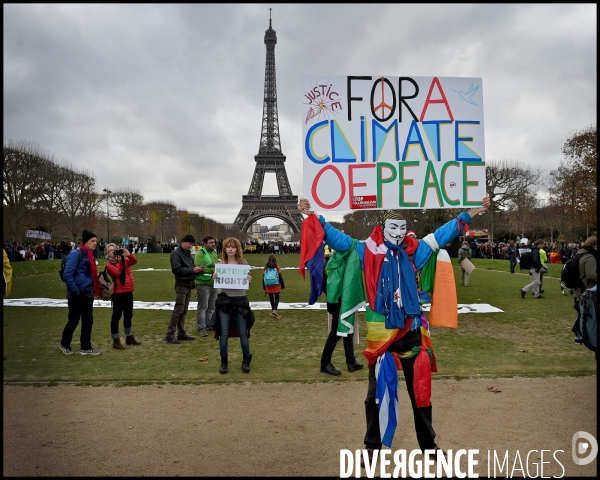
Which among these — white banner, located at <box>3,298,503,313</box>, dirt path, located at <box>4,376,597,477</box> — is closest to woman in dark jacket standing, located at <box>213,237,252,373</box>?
dirt path, located at <box>4,376,597,477</box>

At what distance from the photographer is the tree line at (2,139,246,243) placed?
25.7 meters

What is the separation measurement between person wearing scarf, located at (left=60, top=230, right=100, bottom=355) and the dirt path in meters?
1.80

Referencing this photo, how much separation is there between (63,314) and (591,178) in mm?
24089

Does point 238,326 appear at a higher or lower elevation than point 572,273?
lower

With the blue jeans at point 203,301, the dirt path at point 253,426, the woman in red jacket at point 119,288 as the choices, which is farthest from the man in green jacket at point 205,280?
the dirt path at point 253,426

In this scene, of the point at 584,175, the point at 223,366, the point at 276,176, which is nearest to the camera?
the point at 223,366

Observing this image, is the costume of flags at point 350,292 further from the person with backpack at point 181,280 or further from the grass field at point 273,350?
the person with backpack at point 181,280

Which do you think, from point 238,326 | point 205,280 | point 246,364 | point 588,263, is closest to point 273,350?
point 246,364

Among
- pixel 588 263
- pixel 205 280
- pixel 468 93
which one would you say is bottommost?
pixel 205 280

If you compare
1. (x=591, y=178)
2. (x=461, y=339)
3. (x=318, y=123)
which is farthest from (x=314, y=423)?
(x=591, y=178)

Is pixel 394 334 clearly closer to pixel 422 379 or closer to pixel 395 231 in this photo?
pixel 422 379

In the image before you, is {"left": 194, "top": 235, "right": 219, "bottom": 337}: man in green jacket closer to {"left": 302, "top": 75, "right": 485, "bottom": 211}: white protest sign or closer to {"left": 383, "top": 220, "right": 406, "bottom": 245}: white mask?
{"left": 302, "top": 75, "right": 485, "bottom": 211}: white protest sign

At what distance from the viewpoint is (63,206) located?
127 ft

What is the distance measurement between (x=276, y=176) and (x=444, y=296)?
7509cm
